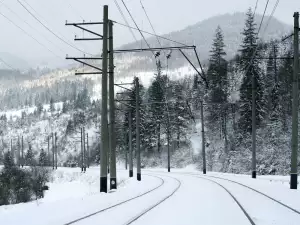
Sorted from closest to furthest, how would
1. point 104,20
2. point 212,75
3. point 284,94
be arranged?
point 104,20 → point 284,94 → point 212,75

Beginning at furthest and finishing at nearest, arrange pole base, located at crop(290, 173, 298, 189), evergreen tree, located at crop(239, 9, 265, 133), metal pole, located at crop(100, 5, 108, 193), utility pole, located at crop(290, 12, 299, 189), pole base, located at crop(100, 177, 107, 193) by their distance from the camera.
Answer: evergreen tree, located at crop(239, 9, 265, 133)
utility pole, located at crop(290, 12, 299, 189)
pole base, located at crop(290, 173, 298, 189)
pole base, located at crop(100, 177, 107, 193)
metal pole, located at crop(100, 5, 108, 193)

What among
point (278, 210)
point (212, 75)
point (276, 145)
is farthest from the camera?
point (212, 75)

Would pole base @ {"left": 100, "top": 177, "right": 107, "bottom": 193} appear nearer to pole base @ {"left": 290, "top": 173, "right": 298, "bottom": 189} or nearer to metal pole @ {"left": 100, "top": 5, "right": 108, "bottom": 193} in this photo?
metal pole @ {"left": 100, "top": 5, "right": 108, "bottom": 193}

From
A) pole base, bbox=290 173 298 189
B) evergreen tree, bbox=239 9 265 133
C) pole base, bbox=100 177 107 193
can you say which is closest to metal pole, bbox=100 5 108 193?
pole base, bbox=100 177 107 193

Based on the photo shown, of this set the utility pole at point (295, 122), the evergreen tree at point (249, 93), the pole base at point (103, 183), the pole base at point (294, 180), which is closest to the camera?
the pole base at point (103, 183)

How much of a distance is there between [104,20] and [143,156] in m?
67.1

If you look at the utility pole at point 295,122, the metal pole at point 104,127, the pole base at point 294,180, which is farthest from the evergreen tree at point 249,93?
the metal pole at point 104,127

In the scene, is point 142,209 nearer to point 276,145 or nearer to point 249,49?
point 276,145

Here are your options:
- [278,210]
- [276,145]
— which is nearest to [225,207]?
[278,210]

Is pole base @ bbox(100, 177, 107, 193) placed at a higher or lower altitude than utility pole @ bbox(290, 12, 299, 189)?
lower

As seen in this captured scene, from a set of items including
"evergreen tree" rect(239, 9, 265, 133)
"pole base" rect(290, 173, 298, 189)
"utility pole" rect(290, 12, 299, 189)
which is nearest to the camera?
"pole base" rect(290, 173, 298, 189)

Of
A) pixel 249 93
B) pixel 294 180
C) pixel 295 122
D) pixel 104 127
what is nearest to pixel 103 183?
pixel 104 127

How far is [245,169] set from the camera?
186 feet

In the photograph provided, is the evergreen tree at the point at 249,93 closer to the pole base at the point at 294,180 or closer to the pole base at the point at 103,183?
the pole base at the point at 294,180
